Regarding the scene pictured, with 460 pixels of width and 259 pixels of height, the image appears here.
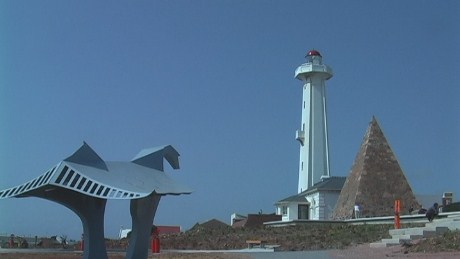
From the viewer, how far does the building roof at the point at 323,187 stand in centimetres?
4928

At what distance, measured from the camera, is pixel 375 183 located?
40.8m

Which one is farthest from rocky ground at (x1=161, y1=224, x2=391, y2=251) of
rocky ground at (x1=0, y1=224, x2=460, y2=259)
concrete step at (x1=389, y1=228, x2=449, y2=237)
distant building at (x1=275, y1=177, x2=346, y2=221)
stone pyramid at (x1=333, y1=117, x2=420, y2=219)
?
distant building at (x1=275, y1=177, x2=346, y2=221)

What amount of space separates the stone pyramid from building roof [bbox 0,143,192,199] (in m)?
24.5

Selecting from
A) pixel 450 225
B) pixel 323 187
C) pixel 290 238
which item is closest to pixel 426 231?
pixel 450 225

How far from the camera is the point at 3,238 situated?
38594mm

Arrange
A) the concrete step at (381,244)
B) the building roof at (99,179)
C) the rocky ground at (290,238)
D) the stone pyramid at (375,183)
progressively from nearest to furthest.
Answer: the building roof at (99,179), the concrete step at (381,244), the rocky ground at (290,238), the stone pyramid at (375,183)

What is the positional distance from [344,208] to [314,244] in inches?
662

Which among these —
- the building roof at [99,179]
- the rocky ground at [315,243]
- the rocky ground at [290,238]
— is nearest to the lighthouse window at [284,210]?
the rocky ground at [290,238]

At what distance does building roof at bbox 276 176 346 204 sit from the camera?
49.3 meters

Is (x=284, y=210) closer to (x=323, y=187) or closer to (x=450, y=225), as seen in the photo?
(x=323, y=187)

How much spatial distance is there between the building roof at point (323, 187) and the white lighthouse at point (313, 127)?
2.37 metres

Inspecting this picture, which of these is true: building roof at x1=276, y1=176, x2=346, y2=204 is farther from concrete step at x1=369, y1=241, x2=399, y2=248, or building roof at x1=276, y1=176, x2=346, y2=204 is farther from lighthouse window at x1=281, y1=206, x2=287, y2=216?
concrete step at x1=369, y1=241, x2=399, y2=248

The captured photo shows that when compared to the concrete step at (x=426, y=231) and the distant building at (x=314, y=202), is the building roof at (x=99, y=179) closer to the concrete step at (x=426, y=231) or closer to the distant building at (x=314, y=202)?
the concrete step at (x=426, y=231)

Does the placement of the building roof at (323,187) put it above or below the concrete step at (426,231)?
above
